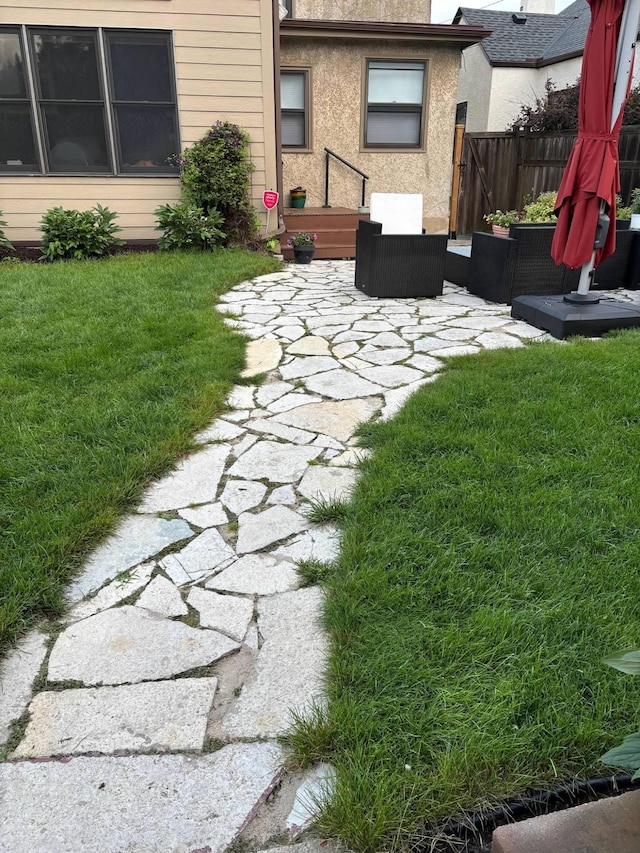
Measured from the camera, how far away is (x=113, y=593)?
210 cm

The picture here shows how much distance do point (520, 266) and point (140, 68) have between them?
17.9ft

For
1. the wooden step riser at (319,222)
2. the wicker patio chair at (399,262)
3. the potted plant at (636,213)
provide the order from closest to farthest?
the wicker patio chair at (399,262) < the potted plant at (636,213) < the wooden step riser at (319,222)

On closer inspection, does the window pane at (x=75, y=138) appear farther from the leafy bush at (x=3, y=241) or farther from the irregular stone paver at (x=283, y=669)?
the irregular stone paver at (x=283, y=669)

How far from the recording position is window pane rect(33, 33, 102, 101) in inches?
296

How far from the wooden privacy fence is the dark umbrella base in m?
6.20

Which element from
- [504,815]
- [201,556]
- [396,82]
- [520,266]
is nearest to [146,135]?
[396,82]

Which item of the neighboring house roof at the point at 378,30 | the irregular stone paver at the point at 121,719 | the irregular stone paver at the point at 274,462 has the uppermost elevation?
the neighboring house roof at the point at 378,30

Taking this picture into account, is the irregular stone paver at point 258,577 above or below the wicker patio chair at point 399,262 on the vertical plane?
below

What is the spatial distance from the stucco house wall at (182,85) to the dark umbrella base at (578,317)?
479cm

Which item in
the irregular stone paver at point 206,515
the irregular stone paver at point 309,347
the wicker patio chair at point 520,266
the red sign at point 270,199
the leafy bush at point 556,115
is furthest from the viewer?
the leafy bush at point 556,115

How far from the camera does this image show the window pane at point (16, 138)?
25.1ft

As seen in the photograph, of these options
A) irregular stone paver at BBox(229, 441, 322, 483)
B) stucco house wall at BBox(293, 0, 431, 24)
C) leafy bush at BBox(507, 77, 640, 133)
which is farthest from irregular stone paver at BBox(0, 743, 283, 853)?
stucco house wall at BBox(293, 0, 431, 24)

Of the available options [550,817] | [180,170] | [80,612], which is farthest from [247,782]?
[180,170]

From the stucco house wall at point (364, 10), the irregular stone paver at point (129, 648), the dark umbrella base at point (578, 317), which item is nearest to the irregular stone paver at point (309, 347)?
the dark umbrella base at point (578, 317)
